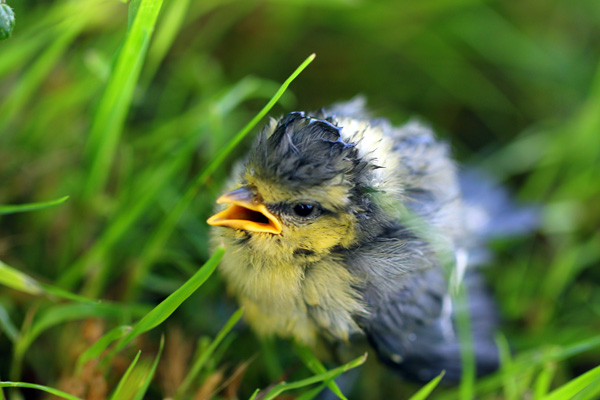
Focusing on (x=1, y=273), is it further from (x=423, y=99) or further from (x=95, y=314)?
(x=423, y=99)

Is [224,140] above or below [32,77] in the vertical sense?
below

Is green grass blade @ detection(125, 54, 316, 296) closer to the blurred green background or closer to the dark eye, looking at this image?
the blurred green background

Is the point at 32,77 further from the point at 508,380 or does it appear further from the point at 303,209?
the point at 508,380

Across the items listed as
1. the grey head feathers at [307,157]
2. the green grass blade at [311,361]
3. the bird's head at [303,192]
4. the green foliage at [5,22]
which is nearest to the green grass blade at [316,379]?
the green grass blade at [311,361]

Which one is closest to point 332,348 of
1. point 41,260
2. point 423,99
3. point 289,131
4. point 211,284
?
point 211,284

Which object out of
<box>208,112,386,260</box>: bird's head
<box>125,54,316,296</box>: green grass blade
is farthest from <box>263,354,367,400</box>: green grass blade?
<box>125,54,316,296</box>: green grass blade

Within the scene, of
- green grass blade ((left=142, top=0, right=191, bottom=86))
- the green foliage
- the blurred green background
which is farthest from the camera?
green grass blade ((left=142, top=0, right=191, bottom=86))

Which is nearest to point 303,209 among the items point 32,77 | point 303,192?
point 303,192
